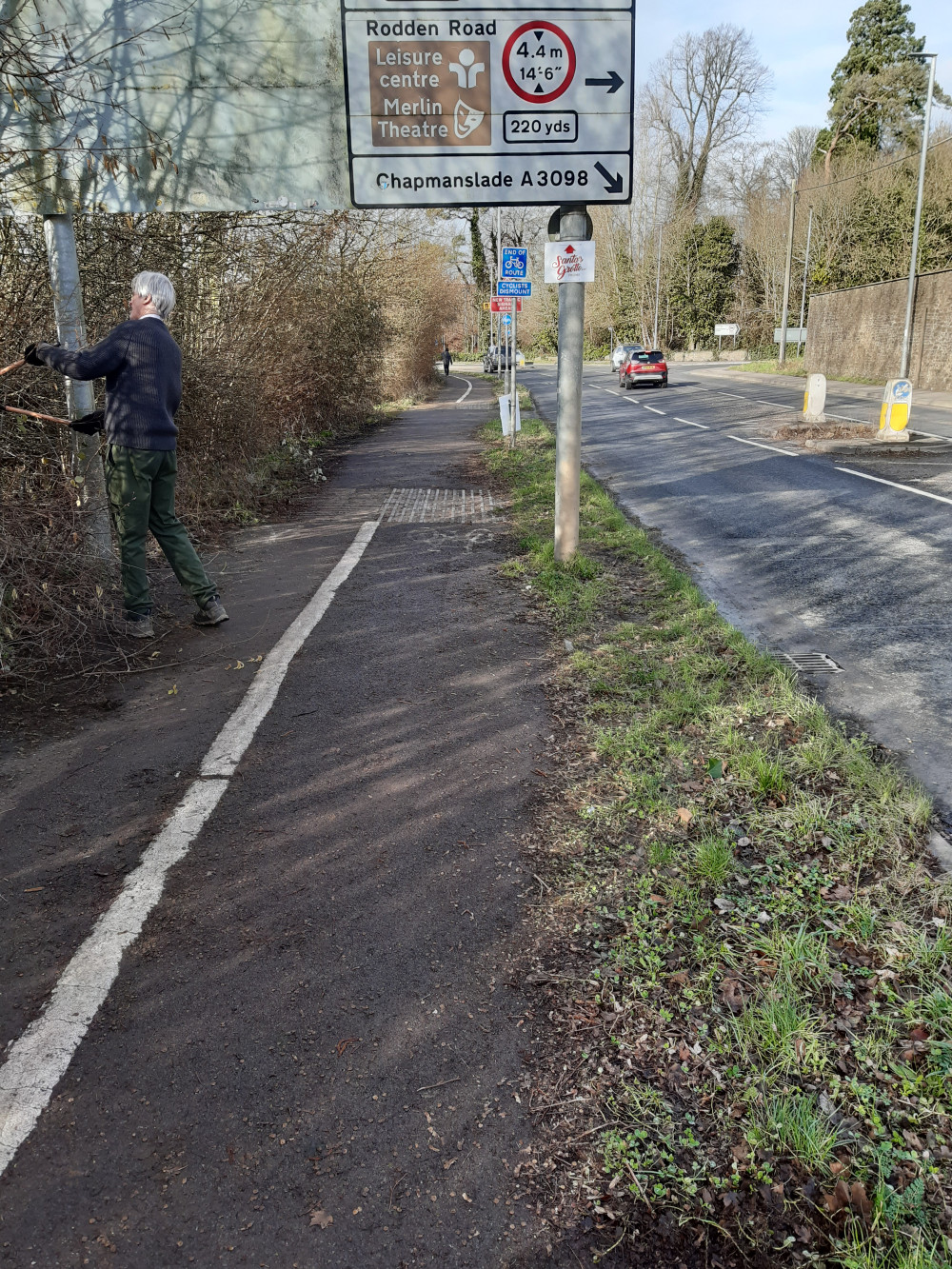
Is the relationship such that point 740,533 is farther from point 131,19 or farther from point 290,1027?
point 290,1027

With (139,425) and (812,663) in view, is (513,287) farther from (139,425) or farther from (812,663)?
(812,663)

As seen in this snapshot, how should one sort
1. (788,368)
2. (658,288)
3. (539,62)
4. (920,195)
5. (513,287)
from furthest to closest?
(658,288) → (788,368) → (920,195) → (513,287) → (539,62)

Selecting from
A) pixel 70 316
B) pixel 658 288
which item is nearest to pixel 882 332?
pixel 658 288

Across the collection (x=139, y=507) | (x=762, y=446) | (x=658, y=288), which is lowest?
(x=762, y=446)

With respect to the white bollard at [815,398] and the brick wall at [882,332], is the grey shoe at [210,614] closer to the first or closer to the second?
the white bollard at [815,398]

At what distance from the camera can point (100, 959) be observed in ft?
9.71

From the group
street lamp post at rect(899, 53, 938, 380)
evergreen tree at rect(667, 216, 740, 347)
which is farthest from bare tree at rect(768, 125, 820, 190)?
street lamp post at rect(899, 53, 938, 380)

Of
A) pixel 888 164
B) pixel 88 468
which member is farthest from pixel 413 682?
pixel 888 164

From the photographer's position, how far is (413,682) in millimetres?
5453

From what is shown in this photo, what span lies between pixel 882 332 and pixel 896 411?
A: 22184 millimetres

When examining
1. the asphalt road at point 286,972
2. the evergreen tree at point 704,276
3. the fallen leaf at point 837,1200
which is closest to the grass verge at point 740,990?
the fallen leaf at point 837,1200

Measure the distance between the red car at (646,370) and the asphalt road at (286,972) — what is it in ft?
117

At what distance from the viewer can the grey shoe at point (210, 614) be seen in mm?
6484

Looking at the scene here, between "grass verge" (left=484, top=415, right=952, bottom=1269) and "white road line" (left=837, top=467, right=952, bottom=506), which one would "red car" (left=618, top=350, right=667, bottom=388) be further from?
"grass verge" (left=484, top=415, right=952, bottom=1269)
